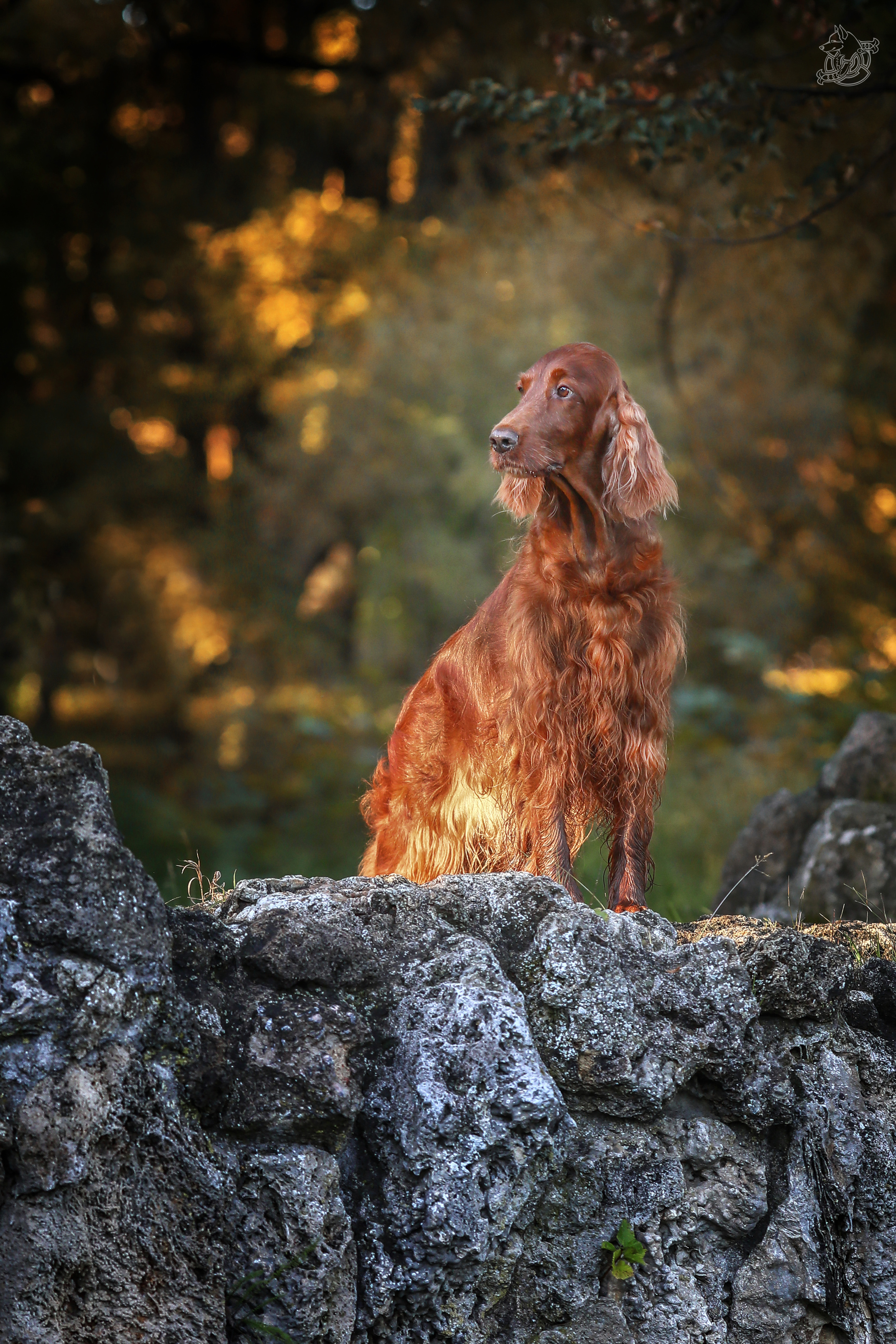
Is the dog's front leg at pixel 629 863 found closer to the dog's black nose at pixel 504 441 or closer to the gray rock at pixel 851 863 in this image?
the dog's black nose at pixel 504 441

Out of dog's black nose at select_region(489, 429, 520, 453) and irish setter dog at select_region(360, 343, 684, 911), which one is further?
irish setter dog at select_region(360, 343, 684, 911)

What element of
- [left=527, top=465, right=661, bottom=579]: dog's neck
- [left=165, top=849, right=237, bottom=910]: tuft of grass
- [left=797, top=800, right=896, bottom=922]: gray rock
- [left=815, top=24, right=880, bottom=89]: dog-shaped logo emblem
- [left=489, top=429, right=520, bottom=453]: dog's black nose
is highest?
[left=815, top=24, right=880, bottom=89]: dog-shaped logo emblem

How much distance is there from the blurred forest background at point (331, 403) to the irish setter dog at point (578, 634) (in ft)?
12.1

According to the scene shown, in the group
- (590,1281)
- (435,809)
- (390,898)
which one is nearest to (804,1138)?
(590,1281)

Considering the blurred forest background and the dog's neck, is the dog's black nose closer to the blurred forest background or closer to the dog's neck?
the dog's neck

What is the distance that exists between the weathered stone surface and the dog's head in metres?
1.53

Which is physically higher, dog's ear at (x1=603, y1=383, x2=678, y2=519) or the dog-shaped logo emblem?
the dog-shaped logo emblem

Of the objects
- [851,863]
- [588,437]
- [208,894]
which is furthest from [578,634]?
[851,863]

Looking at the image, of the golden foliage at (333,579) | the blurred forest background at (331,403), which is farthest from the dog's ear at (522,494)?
the golden foliage at (333,579)

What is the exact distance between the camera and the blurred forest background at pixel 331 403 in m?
8.36

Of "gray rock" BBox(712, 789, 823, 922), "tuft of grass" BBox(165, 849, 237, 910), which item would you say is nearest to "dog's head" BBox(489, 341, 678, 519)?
"tuft of grass" BBox(165, 849, 237, 910)

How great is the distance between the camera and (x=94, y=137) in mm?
10320

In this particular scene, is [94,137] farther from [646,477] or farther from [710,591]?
[646,477]

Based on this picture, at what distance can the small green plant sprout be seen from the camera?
2246 mm
